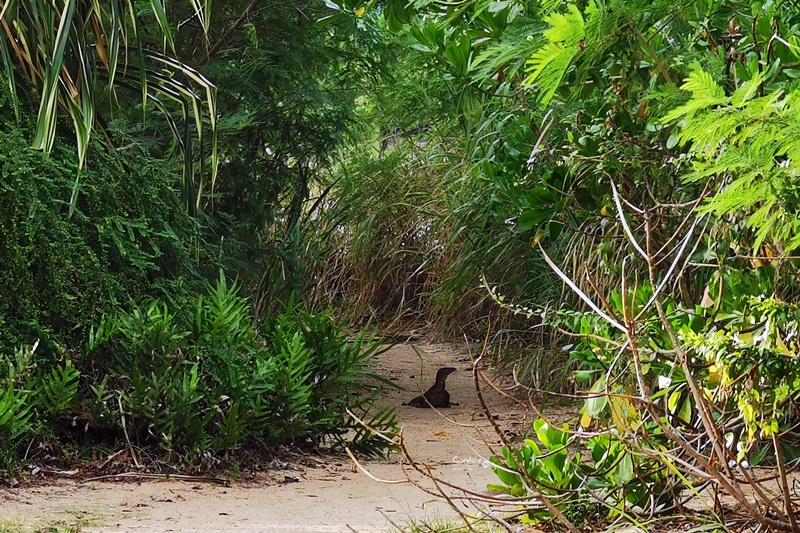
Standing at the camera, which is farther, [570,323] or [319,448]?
[319,448]

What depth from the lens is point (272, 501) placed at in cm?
452

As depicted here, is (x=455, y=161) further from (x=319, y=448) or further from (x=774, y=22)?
(x=774, y=22)

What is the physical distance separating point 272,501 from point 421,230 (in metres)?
5.58

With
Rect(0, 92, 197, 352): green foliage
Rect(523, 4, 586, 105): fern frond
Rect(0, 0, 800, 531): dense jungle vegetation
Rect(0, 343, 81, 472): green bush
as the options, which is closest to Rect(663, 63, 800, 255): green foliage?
Rect(0, 0, 800, 531): dense jungle vegetation

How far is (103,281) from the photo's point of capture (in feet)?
17.7

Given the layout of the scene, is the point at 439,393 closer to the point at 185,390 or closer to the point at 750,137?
the point at 185,390

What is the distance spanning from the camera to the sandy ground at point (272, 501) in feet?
12.7

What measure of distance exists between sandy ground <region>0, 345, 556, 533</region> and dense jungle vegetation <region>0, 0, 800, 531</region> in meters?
0.30

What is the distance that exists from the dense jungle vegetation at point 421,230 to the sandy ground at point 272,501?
0.30 meters

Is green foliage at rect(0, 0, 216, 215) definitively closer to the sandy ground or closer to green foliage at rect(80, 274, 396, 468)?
green foliage at rect(80, 274, 396, 468)

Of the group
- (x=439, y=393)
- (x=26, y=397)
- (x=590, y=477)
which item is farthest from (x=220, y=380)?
(x=590, y=477)

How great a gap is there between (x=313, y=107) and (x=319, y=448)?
128 inches

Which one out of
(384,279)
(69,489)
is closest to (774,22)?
(69,489)

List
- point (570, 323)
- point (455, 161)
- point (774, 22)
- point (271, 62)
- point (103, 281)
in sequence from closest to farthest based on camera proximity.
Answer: point (774, 22) < point (570, 323) < point (103, 281) < point (271, 62) < point (455, 161)
